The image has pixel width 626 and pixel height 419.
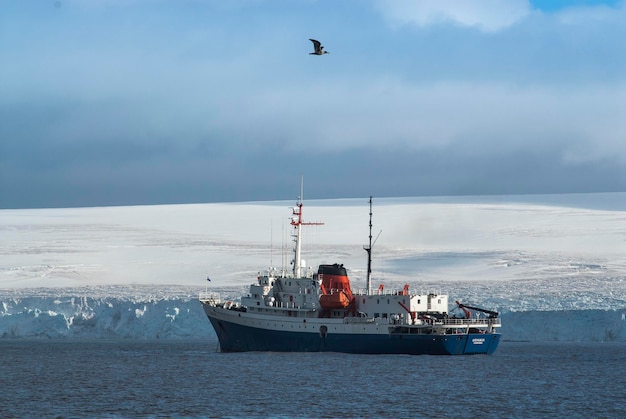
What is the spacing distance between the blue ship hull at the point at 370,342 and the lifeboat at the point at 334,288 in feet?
5.40

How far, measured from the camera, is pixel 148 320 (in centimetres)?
7356

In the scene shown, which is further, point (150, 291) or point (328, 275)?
point (150, 291)

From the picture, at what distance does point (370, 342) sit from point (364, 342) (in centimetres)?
35

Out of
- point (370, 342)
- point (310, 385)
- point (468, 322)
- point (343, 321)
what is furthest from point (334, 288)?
point (310, 385)

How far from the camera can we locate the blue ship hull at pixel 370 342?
189 ft

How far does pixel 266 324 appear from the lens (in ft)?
199

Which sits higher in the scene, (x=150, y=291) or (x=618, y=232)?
(x=618, y=232)

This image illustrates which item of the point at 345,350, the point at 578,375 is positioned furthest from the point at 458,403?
the point at 345,350

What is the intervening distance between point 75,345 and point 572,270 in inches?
1390

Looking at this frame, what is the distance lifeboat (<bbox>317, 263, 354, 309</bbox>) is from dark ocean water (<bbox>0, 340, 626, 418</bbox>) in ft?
9.79

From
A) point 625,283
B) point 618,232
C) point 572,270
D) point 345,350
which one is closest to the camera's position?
point 345,350

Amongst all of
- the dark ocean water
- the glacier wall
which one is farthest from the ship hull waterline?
the glacier wall

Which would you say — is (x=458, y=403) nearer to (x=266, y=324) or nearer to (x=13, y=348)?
(x=266, y=324)

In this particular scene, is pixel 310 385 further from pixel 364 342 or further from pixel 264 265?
pixel 264 265
